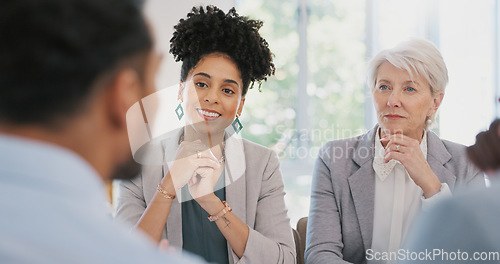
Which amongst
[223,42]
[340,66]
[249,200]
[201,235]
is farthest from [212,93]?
[340,66]

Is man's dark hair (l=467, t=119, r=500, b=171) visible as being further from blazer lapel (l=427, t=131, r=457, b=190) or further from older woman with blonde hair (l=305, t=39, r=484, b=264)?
blazer lapel (l=427, t=131, r=457, b=190)

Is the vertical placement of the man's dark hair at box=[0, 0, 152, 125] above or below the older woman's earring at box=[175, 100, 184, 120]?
below

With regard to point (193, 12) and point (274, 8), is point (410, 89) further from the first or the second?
point (274, 8)

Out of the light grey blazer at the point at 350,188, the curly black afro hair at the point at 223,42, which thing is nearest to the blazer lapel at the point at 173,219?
the curly black afro hair at the point at 223,42

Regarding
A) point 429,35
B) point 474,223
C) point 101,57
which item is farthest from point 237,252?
point 429,35

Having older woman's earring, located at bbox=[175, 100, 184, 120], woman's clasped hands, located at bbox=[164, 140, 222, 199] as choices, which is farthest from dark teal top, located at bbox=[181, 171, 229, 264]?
older woman's earring, located at bbox=[175, 100, 184, 120]

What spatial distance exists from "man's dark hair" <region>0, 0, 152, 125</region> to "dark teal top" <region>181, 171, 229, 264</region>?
4.61 ft

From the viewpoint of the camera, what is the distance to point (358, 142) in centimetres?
221

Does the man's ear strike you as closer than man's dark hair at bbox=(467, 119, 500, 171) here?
Yes

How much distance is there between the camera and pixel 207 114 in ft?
6.23

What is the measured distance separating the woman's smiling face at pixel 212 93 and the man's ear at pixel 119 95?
127 cm

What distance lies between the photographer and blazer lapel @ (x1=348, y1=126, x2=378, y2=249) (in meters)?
2.00

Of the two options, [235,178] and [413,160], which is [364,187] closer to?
[413,160]

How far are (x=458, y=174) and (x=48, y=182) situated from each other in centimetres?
196
